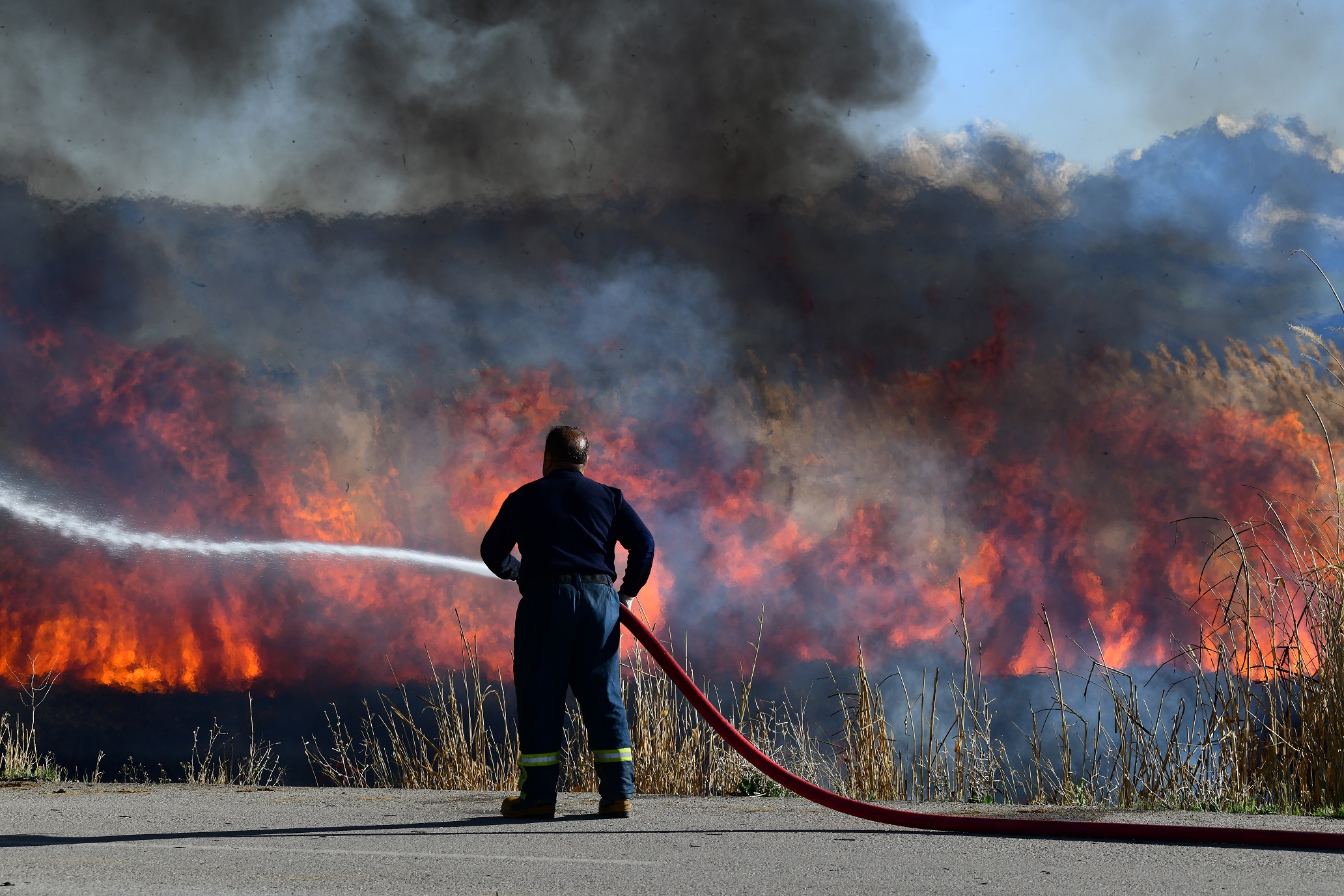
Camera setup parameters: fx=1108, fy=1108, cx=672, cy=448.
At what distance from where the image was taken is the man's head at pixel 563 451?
5.74m

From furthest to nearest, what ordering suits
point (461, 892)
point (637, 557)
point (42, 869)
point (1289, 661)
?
point (1289, 661) → point (637, 557) → point (42, 869) → point (461, 892)

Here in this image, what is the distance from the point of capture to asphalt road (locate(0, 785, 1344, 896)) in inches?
155

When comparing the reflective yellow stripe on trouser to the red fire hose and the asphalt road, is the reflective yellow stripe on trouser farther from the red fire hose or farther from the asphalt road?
the red fire hose

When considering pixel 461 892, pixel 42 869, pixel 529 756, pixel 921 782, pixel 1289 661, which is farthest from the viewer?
pixel 921 782

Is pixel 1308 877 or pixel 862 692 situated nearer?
pixel 1308 877

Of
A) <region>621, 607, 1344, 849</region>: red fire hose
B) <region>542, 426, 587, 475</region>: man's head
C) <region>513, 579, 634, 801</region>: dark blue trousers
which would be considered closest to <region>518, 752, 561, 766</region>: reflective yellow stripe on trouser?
<region>513, 579, 634, 801</region>: dark blue trousers

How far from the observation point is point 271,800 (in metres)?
6.58

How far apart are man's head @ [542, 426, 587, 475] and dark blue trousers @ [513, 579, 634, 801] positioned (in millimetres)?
634

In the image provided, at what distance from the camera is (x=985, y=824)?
509 centimetres

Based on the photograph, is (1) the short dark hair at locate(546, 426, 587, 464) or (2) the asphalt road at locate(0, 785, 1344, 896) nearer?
(2) the asphalt road at locate(0, 785, 1344, 896)

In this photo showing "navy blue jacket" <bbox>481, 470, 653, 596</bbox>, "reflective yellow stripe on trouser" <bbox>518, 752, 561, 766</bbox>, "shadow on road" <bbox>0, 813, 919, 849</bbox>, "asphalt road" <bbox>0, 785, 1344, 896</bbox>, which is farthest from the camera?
"navy blue jacket" <bbox>481, 470, 653, 596</bbox>

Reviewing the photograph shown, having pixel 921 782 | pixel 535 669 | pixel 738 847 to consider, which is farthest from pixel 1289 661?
pixel 535 669

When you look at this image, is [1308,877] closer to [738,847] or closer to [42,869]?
[738,847]

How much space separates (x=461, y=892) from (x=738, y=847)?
4.56 feet
